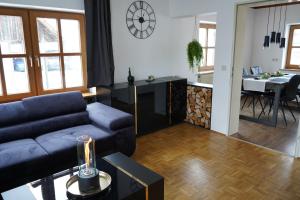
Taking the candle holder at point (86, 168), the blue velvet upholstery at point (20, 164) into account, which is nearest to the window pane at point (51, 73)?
the blue velvet upholstery at point (20, 164)

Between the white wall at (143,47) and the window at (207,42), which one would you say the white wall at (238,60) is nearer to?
the white wall at (143,47)

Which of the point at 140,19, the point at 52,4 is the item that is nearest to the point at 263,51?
the point at 140,19

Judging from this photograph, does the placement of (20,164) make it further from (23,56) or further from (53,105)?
(23,56)

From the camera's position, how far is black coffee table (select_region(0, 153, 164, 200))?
64.1 inches

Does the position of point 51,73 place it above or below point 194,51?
below

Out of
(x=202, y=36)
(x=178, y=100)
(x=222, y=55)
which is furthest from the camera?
(x=202, y=36)

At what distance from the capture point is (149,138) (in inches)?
147

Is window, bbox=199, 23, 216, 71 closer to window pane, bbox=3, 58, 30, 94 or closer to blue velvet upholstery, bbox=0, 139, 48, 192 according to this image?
window pane, bbox=3, 58, 30, 94

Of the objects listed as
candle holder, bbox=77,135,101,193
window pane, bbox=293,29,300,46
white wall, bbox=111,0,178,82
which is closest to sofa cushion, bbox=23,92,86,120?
white wall, bbox=111,0,178,82

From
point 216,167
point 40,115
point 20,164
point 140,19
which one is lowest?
point 216,167

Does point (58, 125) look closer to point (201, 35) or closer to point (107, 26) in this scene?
point (107, 26)

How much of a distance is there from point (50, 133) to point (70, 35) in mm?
1522

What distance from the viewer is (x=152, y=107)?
3.87 m

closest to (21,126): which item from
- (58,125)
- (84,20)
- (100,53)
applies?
(58,125)
